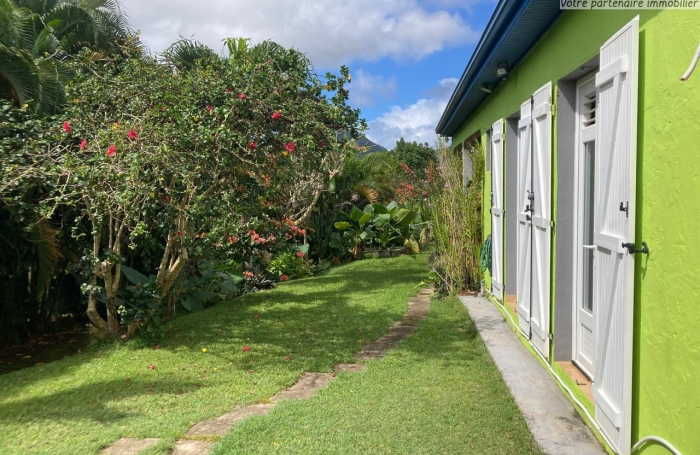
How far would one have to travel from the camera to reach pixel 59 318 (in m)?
8.93

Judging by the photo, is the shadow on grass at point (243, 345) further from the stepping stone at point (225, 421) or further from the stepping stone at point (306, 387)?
the stepping stone at point (225, 421)

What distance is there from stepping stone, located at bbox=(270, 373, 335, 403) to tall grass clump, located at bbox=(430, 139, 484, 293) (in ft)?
14.3

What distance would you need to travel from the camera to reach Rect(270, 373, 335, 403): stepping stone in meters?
4.95

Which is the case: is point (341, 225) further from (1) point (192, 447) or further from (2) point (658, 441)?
(2) point (658, 441)

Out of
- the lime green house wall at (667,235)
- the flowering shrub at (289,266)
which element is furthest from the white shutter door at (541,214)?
the flowering shrub at (289,266)

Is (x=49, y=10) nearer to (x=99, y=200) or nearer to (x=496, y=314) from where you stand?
(x=99, y=200)

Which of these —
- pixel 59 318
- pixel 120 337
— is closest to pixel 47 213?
pixel 120 337

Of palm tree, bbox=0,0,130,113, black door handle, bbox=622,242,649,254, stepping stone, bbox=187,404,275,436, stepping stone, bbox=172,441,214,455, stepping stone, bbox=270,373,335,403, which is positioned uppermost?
palm tree, bbox=0,0,130,113

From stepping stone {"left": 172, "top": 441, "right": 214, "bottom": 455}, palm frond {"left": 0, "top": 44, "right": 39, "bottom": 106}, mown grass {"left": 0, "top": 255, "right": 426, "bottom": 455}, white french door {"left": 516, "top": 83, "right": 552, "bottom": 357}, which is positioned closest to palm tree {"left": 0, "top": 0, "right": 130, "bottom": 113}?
palm frond {"left": 0, "top": 44, "right": 39, "bottom": 106}

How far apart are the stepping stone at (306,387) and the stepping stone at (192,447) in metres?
0.97

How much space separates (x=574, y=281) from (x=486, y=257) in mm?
3762

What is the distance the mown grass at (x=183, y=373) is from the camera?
4.26m

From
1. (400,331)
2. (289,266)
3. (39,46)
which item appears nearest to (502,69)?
(400,331)

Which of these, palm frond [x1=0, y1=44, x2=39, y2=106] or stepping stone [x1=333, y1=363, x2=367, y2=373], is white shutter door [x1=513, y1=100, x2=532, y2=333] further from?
A: palm frond [x1=0, y1=44, x2=39, y2=106]
